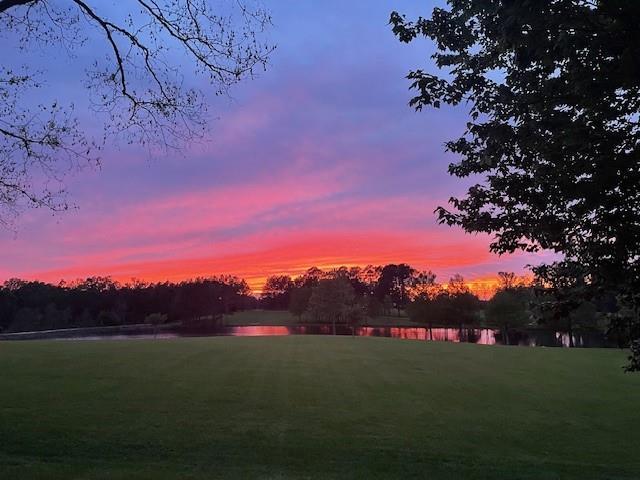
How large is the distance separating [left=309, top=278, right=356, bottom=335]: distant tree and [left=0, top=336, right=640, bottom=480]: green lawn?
209ft

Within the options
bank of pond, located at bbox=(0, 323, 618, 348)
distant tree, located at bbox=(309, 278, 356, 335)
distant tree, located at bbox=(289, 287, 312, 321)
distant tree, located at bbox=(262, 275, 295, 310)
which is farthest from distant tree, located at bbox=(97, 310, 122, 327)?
distant tree, located at bbox=(262, 275, 295, 310)

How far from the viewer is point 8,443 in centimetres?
886

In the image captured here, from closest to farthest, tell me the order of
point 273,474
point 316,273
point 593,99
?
point 593,99, point 273,474, point 316,273

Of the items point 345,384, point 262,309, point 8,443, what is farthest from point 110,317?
point 8,443

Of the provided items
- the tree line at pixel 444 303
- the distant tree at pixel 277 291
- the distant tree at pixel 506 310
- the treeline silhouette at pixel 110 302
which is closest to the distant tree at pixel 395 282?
the tree line at pixel 444 303

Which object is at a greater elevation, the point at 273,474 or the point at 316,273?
the point at 316,273

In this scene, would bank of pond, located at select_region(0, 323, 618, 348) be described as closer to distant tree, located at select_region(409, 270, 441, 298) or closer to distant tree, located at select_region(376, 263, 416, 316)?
distant tree, located at select_region(409, 270, 441, 298)

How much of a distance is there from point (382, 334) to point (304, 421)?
81.0 m

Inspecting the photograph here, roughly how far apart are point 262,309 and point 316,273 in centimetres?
3920

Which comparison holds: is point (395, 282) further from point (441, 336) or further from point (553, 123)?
point (553, 123)

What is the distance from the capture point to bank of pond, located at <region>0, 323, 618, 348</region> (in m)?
70.9

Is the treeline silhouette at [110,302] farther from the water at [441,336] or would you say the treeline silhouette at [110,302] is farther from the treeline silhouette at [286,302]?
the water at [441,336]

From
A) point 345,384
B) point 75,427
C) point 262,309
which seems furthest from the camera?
point 262,309

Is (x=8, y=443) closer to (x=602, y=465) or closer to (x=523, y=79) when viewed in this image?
(x=523, y=79)
